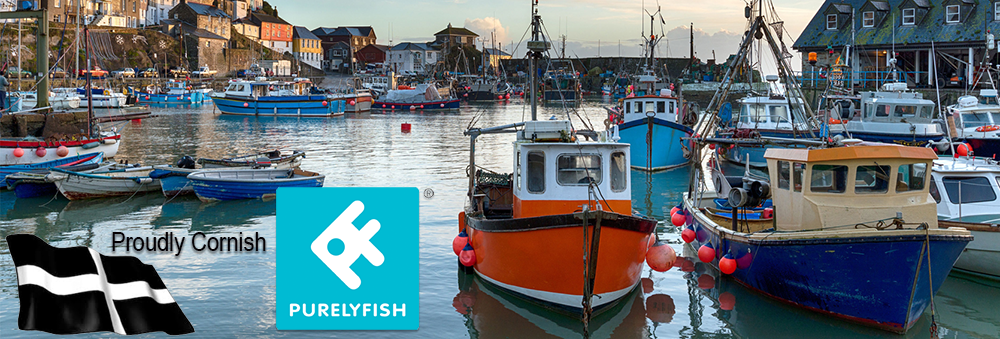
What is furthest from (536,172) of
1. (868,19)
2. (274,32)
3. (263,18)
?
(263,18)

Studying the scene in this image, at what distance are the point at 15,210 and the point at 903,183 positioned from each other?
18.8 m

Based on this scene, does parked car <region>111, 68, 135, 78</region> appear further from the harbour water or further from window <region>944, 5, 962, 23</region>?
window <region>944, 5, 962, 23</region>

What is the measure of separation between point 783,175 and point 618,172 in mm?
2344

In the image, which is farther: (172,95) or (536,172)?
(172,95)

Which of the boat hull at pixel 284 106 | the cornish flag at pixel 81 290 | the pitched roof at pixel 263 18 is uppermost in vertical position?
the pitched roof at pixel 263 18

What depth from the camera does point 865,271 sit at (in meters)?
10.2

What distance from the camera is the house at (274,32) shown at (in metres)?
122

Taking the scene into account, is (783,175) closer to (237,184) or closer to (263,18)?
(237,184)

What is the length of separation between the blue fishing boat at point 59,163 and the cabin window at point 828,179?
19.3 metres

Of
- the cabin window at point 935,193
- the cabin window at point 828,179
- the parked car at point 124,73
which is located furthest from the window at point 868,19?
the parked car at point 124,73

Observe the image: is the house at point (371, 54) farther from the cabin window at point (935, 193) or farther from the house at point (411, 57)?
the cabin window at point (935, 193)

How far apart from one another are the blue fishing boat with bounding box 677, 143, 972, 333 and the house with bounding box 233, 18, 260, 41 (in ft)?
369

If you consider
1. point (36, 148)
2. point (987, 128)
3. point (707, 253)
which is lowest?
point (707, 253)

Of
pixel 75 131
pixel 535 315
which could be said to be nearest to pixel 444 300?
pixel 535 315
